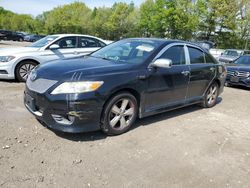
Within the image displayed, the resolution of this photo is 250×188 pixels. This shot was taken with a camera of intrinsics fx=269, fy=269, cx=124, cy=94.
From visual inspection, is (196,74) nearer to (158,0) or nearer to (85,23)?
(158,0)

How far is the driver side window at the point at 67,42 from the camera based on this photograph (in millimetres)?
8273

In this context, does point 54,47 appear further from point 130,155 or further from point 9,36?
point 9,36

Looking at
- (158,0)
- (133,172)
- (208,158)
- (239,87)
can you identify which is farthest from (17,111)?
(158,0)

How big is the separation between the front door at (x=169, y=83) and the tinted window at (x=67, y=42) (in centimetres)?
428

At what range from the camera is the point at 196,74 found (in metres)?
5.59

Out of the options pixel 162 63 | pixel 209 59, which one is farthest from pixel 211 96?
pixel 162 63

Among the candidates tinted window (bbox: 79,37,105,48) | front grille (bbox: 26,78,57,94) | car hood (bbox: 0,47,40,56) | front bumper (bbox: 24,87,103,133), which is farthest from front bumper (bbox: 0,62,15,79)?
front bumper (bbox: 24,87,103,133)

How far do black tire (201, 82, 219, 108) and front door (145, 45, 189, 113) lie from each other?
1.13 meters

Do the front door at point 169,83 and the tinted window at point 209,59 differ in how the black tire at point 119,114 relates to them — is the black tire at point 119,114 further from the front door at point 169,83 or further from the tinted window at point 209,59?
the tinted window at point 209,59

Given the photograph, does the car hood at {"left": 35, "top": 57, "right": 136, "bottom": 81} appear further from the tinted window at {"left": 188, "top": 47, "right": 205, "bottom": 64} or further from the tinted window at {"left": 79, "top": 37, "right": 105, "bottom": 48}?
the tinted window at {"left": 79, "top": 37, "right": 105, "bottom": 48}

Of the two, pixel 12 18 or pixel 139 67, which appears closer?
pixel 139 67

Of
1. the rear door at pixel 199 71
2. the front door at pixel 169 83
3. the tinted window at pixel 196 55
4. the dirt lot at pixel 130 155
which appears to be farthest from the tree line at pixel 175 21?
the dirt lot at pixel 130 155

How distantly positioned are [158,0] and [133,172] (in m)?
43.5

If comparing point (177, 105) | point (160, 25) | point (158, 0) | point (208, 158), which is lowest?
point (208, 158)
